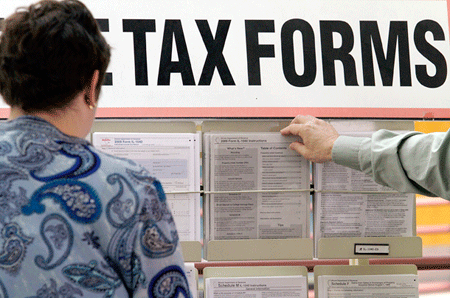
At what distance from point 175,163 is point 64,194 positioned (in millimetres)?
640

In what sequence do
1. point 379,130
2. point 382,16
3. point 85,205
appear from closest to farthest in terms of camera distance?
point 85,205, point 379,130, point 382,16

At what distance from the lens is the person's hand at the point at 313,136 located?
1.26 m

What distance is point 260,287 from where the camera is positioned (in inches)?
50.7

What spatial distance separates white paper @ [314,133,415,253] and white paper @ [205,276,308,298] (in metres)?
0.13

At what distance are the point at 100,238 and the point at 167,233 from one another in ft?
0.31

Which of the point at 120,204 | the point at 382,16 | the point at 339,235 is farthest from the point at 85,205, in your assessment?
the point at 382,16

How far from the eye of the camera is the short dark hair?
26.5 inches

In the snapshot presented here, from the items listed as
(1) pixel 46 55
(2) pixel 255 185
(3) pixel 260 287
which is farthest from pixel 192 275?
(1) pixel 46 55

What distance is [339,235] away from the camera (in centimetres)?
134

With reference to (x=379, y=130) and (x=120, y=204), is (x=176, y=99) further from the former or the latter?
(x=120, y=204)

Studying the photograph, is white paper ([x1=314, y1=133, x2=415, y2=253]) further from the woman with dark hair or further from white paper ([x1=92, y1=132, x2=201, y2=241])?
the woman with dark hair

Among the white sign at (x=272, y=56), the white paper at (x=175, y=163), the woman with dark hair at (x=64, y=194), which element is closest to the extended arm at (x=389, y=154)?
the white sign at (x=272, y=56)

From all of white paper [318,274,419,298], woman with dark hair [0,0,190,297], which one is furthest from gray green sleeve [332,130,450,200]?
woman with dark hair [0,0,190,297]

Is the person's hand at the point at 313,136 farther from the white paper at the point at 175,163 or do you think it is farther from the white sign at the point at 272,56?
the white paper at the point at 175,163
